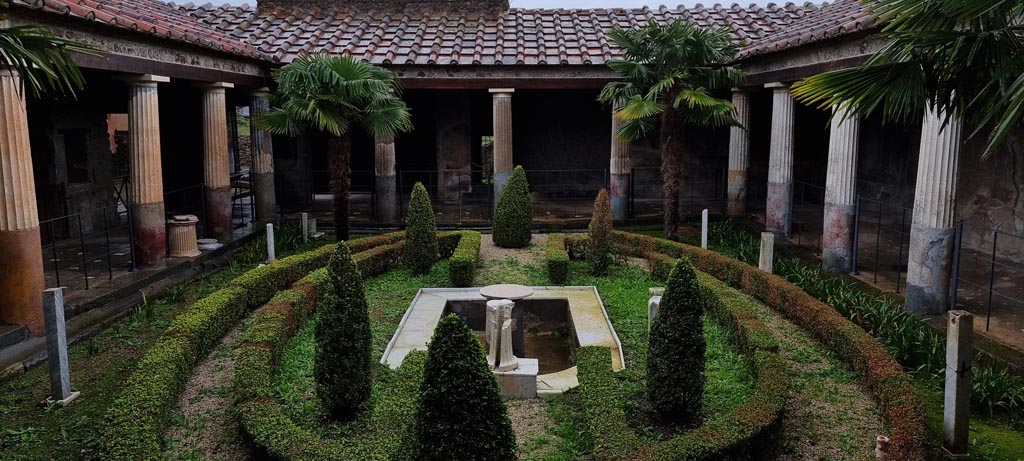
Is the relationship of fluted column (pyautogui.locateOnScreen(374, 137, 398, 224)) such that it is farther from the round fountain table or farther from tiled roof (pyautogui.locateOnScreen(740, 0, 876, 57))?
tiled roof (pyautogui.locateOnScreen(740, 0, 876, 57))

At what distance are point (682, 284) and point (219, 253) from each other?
10.5 metres

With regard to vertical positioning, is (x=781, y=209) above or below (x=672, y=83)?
below

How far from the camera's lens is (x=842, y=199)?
1333 cm

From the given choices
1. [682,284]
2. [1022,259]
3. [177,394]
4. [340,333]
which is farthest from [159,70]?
[1022,259]

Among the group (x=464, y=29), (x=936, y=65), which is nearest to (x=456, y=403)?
(x=936, y=65)

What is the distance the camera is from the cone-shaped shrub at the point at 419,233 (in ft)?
45.2

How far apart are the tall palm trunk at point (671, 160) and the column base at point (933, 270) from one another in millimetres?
5342

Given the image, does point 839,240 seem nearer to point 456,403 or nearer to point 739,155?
point 739,155

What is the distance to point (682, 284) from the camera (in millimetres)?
7273

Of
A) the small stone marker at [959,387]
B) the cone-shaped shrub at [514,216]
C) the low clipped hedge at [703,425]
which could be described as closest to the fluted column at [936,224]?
the low clipped hedge at [703,425]

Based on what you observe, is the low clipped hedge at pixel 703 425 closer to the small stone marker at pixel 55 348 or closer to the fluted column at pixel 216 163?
the small stone marker at pixel 55 348

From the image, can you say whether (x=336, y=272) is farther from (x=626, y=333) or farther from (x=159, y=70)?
(x=159, y=70)

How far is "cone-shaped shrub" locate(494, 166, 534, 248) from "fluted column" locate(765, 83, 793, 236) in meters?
4.89

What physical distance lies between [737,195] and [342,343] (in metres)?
12.9
